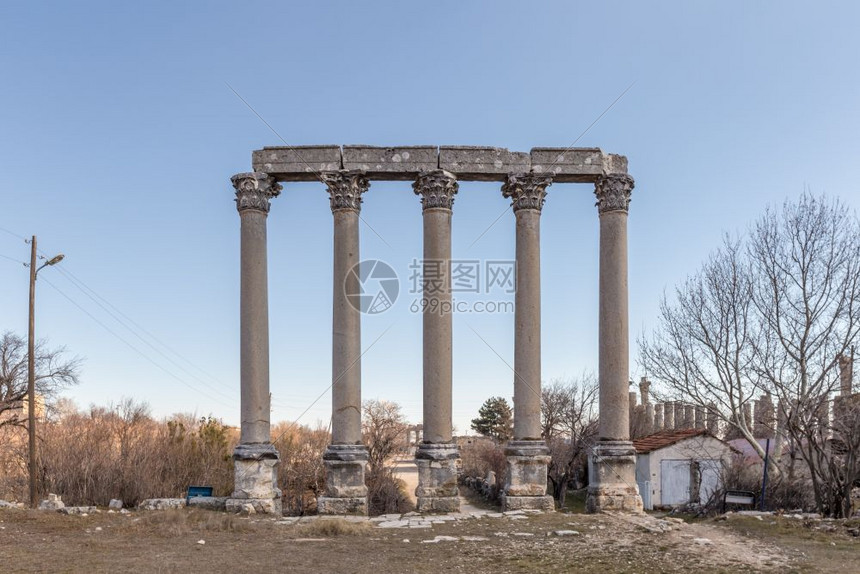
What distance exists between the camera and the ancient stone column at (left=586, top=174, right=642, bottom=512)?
19203mm

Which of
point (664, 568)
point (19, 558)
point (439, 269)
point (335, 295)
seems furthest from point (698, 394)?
point (19, 558)

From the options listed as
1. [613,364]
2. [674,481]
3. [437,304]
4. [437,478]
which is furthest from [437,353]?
[674,481]

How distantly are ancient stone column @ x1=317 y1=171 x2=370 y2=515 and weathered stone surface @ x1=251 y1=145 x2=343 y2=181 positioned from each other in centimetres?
37

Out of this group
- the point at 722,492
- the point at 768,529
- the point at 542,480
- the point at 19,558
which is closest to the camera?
the point at 19,558

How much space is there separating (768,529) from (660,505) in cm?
1603

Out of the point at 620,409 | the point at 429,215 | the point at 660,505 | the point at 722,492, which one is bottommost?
the point at 660,505

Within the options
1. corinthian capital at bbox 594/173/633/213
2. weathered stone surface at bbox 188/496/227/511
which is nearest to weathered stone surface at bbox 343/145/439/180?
corinthian capital at bbox 594/173/633/213

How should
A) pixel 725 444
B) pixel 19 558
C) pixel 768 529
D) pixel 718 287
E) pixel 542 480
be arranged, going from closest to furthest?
pixel 19 558 → pixel 768 529 → pixel 542 480 → pixel 718 287 → pixel 725 444

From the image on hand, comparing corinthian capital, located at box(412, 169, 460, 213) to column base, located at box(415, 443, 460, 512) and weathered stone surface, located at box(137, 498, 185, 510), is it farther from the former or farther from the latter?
weathered stone surface, located at box(137, 498, 185, 510)

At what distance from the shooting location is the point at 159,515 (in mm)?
16594

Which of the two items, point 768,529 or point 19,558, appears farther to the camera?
point 768,529

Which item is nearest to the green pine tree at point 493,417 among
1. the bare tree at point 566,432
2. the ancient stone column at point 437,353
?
the bare tree at point 566,432

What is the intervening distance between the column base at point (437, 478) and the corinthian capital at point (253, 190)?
7.90m

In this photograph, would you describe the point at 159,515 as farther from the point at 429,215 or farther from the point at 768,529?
the point at 768,529
